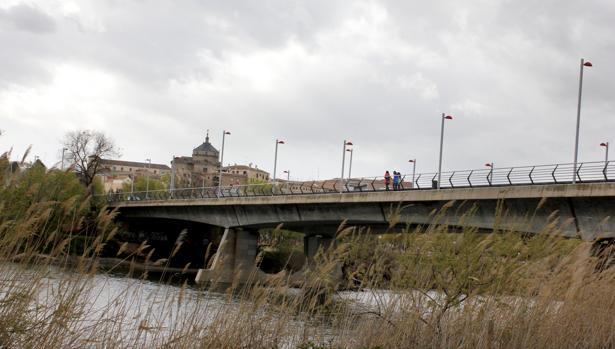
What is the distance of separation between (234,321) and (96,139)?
74.4 metres

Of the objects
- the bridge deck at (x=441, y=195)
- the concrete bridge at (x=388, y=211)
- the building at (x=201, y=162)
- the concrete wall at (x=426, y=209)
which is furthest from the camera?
the building at (x=201, y=162)

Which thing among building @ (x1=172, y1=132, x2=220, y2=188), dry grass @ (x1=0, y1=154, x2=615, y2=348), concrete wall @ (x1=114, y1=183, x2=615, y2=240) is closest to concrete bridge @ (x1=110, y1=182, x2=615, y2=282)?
concrete wall @ (x1=114, y1=183, x2=615, y2=240)

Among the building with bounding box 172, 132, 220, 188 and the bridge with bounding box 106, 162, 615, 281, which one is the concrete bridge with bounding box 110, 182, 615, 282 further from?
the building with bounding box 172, 132, 220, 188

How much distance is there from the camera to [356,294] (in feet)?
28.2

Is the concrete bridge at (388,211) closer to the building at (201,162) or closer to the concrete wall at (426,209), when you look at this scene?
the concrete wall at (426,209)

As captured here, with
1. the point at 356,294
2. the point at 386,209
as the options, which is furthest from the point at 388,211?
the point at 356,294

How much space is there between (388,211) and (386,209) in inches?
6.3

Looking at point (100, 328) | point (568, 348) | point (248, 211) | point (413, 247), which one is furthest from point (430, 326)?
point (248, 211)

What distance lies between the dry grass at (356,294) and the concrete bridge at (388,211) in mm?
479

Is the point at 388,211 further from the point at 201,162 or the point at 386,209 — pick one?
the point at 201,162

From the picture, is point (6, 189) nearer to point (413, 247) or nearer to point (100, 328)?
point (100, 328)

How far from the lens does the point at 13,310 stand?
5.66 m

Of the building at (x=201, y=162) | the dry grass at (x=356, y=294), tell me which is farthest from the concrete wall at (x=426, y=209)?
the building at (x=201, y=162)

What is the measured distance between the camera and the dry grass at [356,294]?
20.4 ft
